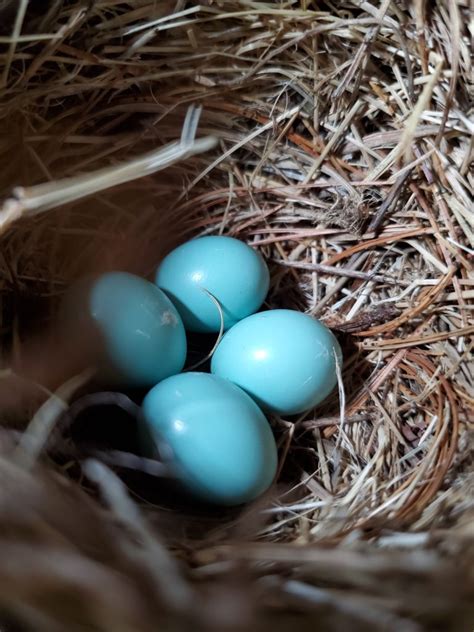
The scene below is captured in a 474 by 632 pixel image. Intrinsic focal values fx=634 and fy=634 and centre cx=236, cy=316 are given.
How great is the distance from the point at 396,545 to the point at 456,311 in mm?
431

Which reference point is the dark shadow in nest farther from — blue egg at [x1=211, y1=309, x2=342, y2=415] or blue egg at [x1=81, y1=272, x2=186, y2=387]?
blue egg at [x1=211, y1=309, x2=342, y2=415]

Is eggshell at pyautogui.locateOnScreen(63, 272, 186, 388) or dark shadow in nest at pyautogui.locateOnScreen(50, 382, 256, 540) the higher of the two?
eggshell at pyautogui.locateOnScreen(63, 272, 186, 388)

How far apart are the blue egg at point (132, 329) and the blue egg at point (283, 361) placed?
9cm

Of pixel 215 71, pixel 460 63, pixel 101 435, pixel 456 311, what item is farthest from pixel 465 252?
pixel 101 435

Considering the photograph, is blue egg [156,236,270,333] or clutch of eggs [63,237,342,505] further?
blue egg [156,236,270,333]

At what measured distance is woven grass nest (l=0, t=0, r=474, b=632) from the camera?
0.70 m

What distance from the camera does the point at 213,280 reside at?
2.96ft

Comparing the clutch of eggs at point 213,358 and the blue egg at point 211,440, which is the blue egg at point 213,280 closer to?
the clutch of eggs at point 213,358

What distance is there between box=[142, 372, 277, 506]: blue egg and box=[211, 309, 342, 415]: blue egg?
0.06 metres

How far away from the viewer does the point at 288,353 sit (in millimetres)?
829

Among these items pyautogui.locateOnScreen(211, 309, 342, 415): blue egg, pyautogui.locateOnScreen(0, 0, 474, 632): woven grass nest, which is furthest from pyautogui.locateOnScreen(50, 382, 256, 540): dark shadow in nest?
pyautogui.locateOnScreen(211, 309, 342, 415): blue egg

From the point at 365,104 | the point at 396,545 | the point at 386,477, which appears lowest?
the point at 386,477

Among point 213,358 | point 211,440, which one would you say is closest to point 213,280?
point 213,358

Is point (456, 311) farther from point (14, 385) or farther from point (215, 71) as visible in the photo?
point (14, 385)
